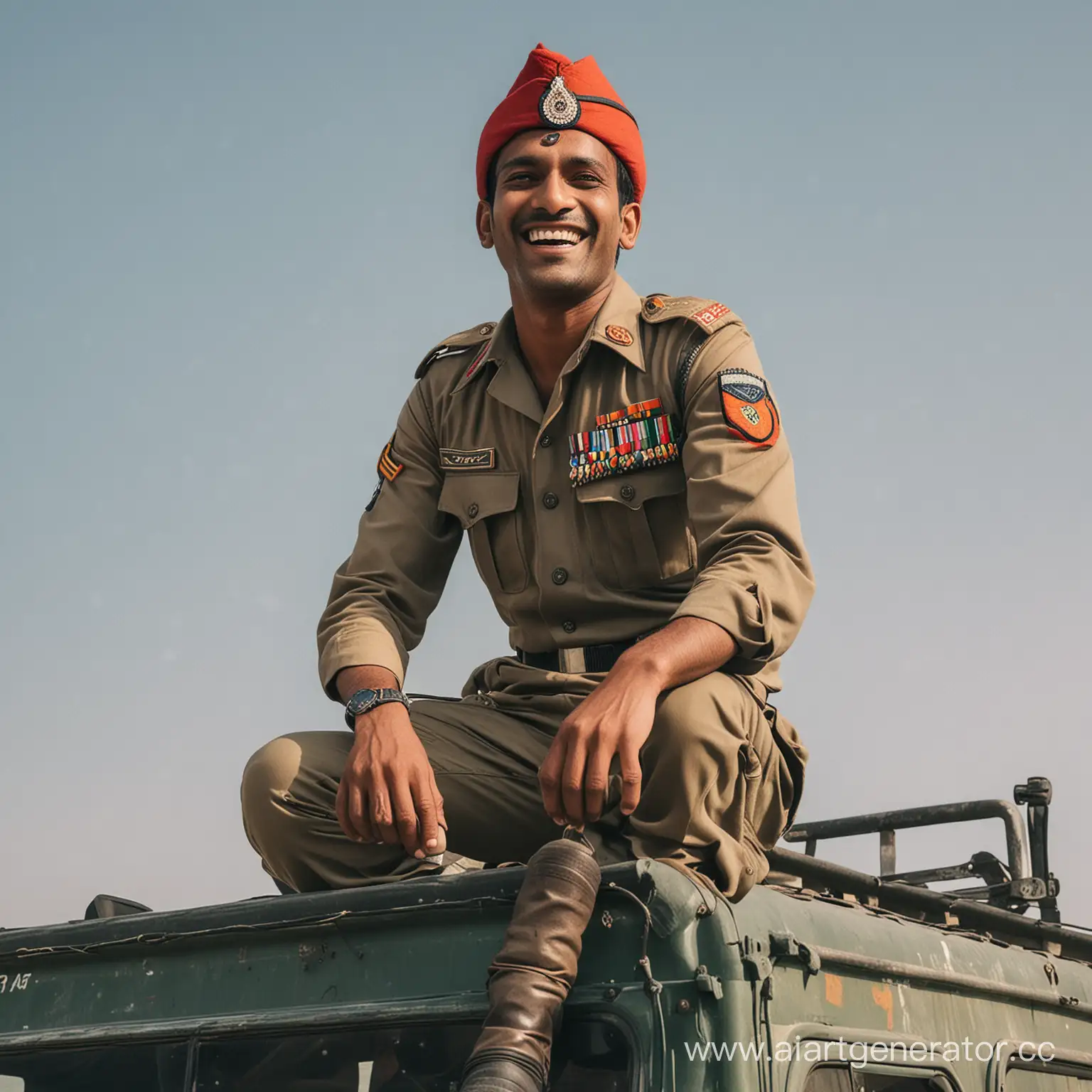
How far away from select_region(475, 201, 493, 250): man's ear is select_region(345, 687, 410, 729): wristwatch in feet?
3.70

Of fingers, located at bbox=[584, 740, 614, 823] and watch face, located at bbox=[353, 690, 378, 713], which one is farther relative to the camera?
watch face, located at bbox=[353, 690, 378, 713]

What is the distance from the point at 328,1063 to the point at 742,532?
4.19ft

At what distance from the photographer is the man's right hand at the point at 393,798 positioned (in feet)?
9.85

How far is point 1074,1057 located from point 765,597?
149 cm

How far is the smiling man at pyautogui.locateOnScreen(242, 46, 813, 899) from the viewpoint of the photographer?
285cm

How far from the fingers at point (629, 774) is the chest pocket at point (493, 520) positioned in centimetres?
84

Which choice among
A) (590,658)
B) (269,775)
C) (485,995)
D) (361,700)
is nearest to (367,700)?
(361,700)

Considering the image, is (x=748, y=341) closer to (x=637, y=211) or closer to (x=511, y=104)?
(x=637, y=211)

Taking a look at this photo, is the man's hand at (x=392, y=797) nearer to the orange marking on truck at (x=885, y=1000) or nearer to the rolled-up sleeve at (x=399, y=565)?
the rolled-up sleeve at (x=399, y=565)

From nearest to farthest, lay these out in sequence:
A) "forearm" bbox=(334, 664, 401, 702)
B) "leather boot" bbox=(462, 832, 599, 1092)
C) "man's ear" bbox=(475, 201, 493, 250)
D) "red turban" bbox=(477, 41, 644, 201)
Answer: "leather boot" bbox=(462, 832, 599, 1092), "forearm" bbox=(334, 664, 401, 702), "red turban" bbox=(477, 41, 644, 201), "man's ear" bbox=(475, 201, 493, 250)

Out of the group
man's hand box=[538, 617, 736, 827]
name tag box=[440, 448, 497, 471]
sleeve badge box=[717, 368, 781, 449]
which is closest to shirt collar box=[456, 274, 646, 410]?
name tag box=[440, 448, 497, 471]

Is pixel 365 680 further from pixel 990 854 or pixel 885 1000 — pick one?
pixel 990 854

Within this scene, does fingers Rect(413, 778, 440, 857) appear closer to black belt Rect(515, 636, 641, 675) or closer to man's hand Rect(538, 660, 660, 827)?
man's hand Rect(538, 660, 660, 827)

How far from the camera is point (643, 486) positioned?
3.33m
